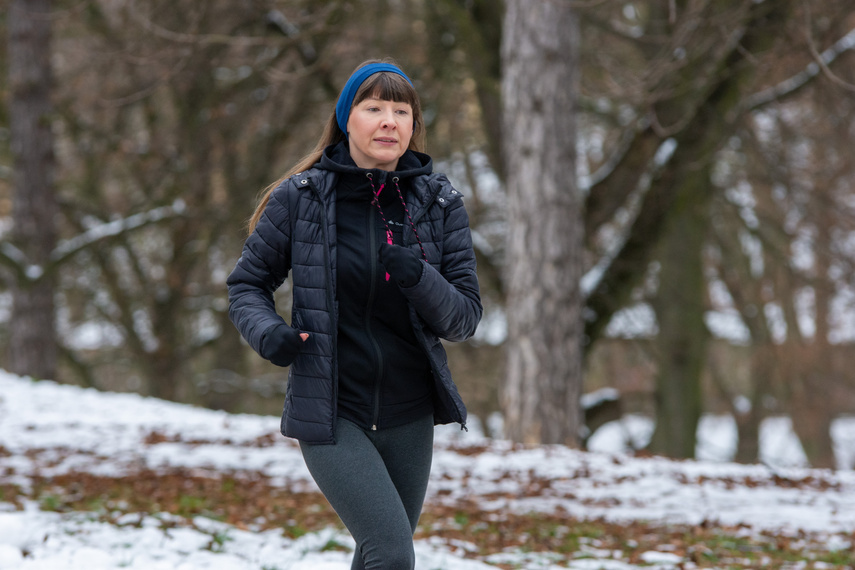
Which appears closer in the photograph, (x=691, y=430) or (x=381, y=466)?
(x=381, y=466)

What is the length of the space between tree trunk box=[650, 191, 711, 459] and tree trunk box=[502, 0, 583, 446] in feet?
12.4

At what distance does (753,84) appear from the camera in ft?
32.1

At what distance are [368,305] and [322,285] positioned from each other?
146 millimetres

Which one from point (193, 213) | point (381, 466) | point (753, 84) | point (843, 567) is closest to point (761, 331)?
point (753, 84)

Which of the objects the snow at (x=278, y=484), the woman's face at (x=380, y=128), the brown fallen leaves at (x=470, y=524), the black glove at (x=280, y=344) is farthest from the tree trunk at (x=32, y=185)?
the black glove at (x=280, y=344)

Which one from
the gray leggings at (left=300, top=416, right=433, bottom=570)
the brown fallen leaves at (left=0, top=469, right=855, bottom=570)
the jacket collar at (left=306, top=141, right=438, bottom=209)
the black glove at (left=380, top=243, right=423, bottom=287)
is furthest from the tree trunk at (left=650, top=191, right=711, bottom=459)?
the black glove at (left=380, top=243, right=423, bottom=287)

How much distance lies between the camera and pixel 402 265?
237cm

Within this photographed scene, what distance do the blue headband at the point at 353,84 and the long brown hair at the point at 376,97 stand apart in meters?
0.01

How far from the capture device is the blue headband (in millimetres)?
2672

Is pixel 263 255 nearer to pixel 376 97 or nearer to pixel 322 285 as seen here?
pixel 322 285

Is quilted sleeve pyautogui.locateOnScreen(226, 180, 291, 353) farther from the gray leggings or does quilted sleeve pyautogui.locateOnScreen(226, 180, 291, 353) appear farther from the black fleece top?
the gray leggings

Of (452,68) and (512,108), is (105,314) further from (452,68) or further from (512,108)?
(512,108)

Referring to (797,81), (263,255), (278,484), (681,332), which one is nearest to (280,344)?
(263,255)

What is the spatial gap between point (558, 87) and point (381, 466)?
21.6 ft
